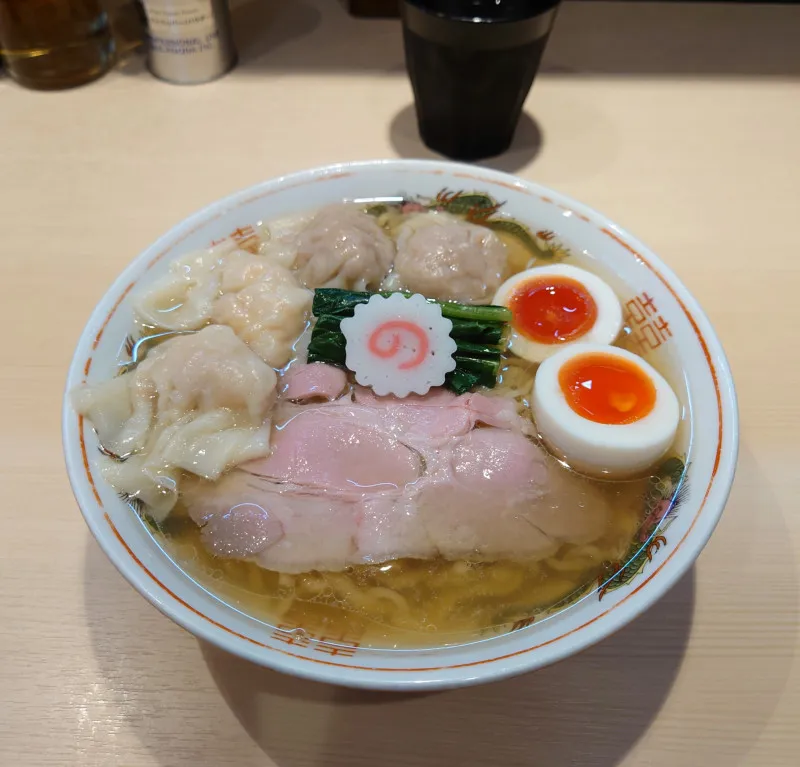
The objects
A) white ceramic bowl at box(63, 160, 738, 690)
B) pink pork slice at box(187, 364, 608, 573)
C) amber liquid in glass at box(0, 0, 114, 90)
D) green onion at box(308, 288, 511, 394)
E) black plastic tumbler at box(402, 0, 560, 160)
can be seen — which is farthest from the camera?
amber liquid in glass at box(0, 0, 114, 90)

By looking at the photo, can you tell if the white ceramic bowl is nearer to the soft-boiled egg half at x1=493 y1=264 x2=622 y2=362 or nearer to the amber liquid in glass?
the soft-boiled egg half at x1=493 y1=264 x2=622 y2=362

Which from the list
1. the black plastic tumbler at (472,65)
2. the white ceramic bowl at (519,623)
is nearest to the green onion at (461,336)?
the white ceramic bowl at (519,623)

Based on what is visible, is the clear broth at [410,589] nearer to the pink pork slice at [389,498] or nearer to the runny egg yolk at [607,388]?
the pink pork slice at [389,498]

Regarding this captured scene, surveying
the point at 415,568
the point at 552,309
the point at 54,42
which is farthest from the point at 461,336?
the point at 54,42

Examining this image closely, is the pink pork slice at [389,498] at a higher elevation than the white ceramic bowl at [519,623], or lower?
lower

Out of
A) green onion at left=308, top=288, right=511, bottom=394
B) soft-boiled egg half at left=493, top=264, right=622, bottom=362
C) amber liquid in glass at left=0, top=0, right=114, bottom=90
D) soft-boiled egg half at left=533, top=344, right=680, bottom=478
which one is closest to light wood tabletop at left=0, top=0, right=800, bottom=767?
amber liquid in glass at left=0, top=0, right=114, bottom=90

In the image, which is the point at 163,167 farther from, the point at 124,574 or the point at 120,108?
the point at 124,574

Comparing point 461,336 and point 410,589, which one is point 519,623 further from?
point 461,336
